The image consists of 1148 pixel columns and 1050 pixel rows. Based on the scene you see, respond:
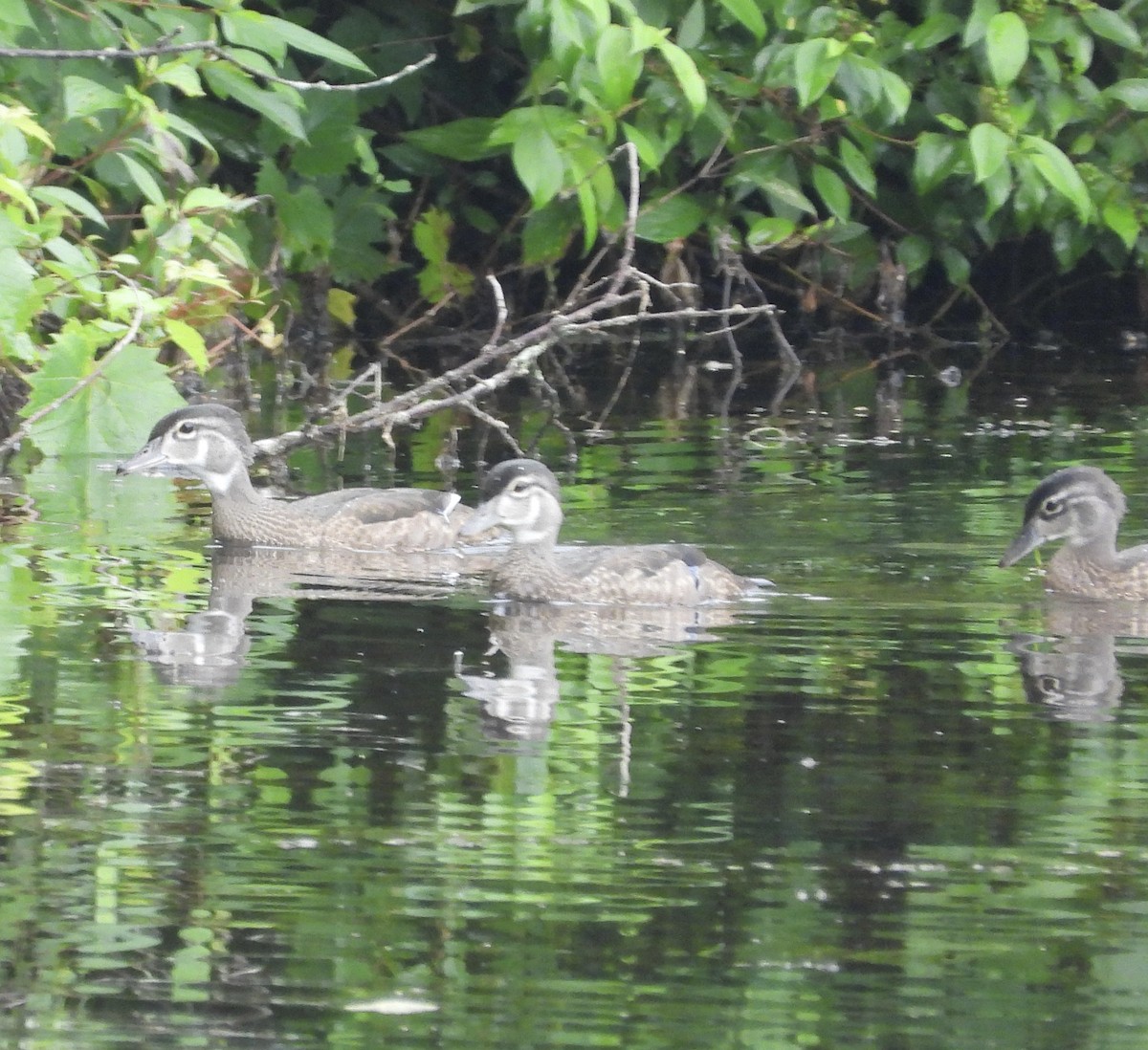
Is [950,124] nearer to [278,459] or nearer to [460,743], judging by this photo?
[278,459]

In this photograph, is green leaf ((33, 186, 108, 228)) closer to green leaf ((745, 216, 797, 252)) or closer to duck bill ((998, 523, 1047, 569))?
duck bill ((998, 523, 1047, 569))

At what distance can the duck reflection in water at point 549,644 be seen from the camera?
25.1ft

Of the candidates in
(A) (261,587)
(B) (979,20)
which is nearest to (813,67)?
(B) (979,20)

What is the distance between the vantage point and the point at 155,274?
38.6 ft

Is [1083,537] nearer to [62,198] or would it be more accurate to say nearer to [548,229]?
[62,198]

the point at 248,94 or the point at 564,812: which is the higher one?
the point at 248,94

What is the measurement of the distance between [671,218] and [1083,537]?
6.66 m

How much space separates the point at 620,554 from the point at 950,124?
6.81 meters

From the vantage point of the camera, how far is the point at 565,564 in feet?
33.1

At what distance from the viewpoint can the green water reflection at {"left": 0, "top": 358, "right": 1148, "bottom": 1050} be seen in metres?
5.21

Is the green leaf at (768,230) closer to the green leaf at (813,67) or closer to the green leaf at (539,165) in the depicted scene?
the green leaf at (813,67)

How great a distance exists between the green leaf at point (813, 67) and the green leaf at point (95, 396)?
448 centimetres

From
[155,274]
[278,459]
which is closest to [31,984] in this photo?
[155,274]

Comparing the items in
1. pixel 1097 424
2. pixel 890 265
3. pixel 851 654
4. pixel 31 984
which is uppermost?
pixel 890 265
